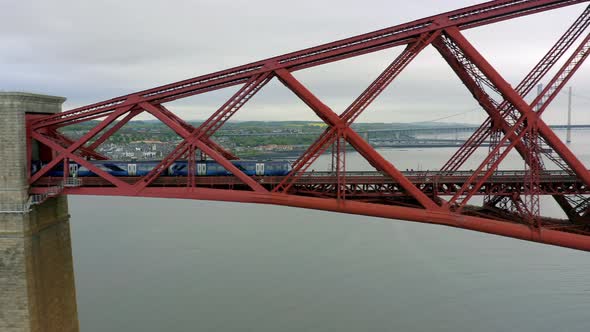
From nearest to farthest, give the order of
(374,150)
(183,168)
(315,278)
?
(374,150), (183,168), (315,278)

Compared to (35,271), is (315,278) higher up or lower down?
lower down

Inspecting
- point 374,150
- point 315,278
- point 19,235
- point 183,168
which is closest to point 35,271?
point 19,235

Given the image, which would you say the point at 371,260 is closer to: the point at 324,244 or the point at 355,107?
the point at 324,244

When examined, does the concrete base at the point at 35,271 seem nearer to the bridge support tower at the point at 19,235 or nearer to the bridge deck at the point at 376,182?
the bridge support tower at the point at 19,235

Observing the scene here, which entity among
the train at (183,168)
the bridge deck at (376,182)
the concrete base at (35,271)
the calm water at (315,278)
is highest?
the train at (183,168)

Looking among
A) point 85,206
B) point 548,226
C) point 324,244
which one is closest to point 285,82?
point 548,226

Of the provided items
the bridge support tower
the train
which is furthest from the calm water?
the train

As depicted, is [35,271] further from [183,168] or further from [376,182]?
[376,182]

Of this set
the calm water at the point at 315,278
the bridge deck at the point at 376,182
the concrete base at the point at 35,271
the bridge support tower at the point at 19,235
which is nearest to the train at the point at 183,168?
the bridge deck at the point at 376,182
